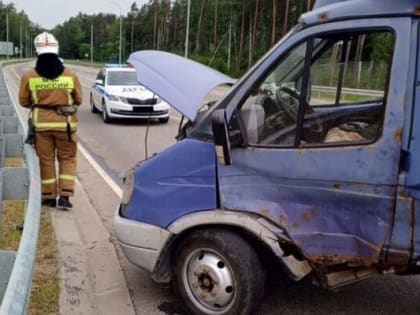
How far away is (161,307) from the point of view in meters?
4.21

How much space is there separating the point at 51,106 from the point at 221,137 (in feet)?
10.3

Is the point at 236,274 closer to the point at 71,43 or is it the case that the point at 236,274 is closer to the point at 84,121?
the point at 84,121

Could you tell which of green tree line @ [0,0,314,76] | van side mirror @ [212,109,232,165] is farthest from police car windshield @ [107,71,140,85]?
van side mirror @ [212,109,232,165]

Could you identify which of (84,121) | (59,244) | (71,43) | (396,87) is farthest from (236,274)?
(71,43)

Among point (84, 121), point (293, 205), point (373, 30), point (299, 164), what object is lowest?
point (84, 121)

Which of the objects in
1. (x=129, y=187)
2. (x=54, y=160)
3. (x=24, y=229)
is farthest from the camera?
(x=54, y=160)

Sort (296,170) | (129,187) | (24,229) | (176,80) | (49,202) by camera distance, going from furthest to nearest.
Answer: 1. (49,202)
2. (129,187)
3. (176,80)
4. (296,170)
5. (24,229)

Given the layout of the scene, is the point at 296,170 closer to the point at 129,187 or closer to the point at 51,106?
the point at 129,187

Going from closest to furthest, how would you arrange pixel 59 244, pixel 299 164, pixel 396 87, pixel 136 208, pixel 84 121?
1. pixel 396 87
2. pixel 299 164
3. pixel 136 208
4. pixel 59 244
5. pixel 84 121

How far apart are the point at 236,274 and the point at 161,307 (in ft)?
2.60

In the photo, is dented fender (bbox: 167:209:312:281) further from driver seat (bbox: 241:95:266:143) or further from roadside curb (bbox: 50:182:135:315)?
roadside curb (bbox: 50:182:135:315)

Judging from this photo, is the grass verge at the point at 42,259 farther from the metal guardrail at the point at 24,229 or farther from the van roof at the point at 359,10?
the van roof at the point at 359,10

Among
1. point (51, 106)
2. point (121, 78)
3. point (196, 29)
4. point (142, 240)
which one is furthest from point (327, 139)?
point (196, 29)

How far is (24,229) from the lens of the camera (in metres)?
2.67
